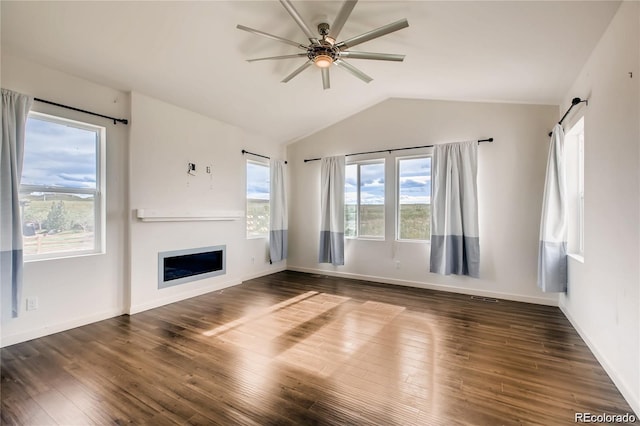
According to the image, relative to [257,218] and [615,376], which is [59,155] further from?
[615,376]

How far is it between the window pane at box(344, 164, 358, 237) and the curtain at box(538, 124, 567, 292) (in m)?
2.98

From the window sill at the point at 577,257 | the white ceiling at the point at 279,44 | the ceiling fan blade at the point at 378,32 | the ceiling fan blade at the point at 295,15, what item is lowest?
the window sill at the point at 577,257

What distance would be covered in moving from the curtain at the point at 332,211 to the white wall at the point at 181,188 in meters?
1.47

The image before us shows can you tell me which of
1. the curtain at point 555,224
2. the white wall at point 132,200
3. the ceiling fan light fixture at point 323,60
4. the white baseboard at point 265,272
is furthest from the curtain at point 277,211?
the curtain at point 555,224

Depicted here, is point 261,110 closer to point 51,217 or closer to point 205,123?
point 205,123

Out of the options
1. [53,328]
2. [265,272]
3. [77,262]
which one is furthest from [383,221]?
[53,328]

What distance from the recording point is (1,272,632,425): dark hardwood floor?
75.0 inches

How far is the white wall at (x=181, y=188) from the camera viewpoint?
3.87 m

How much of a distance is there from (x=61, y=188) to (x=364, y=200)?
448 centimetres

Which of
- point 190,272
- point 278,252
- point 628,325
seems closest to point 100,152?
point 190,272

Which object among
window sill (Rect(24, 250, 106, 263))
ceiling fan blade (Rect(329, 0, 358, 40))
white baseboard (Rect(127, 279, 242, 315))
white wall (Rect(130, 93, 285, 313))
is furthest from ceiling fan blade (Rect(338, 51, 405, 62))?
white baseboard (Rect(127, 279, 242, 315))

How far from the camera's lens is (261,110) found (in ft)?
16.1

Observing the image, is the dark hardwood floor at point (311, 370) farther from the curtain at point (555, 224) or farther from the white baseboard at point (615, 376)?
the curtain at point (555, 224)

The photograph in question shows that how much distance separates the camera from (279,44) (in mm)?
3334
